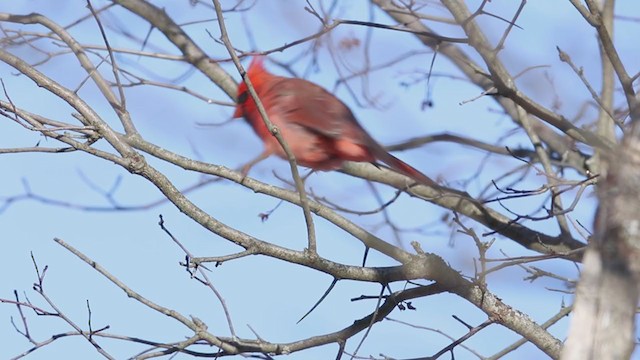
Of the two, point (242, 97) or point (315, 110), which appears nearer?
point (315, 110)

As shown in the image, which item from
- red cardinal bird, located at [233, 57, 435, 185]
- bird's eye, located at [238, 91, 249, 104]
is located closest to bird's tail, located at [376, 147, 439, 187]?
red cardinal bird, located at [233, 57, 435, 185]

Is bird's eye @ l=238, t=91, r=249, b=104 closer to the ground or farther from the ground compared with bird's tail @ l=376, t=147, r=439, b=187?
farther from the ground

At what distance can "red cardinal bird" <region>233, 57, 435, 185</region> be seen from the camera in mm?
4082

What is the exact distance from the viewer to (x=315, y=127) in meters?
4.19

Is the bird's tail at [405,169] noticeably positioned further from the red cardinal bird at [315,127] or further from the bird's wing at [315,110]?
the bird's wing at [315,110]

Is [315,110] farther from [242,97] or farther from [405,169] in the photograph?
[405,169]

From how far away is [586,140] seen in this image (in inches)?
133

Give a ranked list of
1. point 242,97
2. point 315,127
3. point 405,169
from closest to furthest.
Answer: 1. point 405,169
2. point 315,127
3. point 242,97

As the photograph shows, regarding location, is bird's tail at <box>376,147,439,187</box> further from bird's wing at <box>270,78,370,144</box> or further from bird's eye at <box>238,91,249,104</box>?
bird's eye at <box>238,91,249,104</box>

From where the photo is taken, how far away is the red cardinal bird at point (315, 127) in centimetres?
408

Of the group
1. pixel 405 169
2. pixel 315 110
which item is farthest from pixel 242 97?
pixel 405 169

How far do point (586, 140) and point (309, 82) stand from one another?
4.59 feet

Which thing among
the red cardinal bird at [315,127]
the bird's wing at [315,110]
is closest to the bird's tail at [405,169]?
A: the red cardinal bird at [315,127]

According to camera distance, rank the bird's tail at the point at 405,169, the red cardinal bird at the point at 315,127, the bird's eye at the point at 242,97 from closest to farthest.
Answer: the bird's tail at the point at 405,169 → the red cardinal bird at the point at 315,127 → the bird's eye at the point at 242,97
